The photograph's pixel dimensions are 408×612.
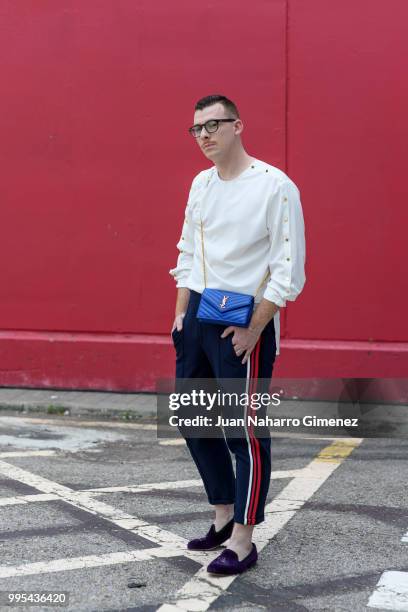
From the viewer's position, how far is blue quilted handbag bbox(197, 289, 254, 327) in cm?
421

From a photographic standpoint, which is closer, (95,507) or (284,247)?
(284,247)

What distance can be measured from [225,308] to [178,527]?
1.29 m

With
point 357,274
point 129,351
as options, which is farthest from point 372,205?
point 129,351

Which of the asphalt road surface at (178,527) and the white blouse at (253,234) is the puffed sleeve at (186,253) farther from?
the asphalt road surface at (178,527)

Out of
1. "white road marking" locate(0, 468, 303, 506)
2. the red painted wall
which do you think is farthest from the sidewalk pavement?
"white road marking" locate(0, 468, 303, 506)

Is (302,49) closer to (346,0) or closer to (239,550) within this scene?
(346,0)

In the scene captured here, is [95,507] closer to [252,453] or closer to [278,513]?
[278,513]

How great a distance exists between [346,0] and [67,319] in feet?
10.7

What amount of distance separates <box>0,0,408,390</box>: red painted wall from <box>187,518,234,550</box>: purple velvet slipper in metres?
3.57

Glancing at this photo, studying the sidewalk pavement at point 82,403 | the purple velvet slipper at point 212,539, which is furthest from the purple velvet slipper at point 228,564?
the sidewalk pavement at point 82,403

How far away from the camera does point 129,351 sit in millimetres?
8422

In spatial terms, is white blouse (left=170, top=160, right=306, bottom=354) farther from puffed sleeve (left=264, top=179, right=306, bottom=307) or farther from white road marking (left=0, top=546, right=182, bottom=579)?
white road marking (left=0, top=546, right=182, bottom=579)

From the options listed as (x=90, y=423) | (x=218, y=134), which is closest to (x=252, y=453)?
(x=218, y=134)

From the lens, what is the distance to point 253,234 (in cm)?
426
